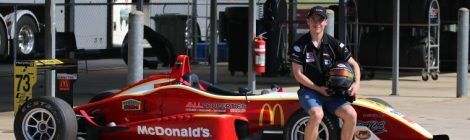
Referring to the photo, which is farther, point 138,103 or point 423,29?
point 423,29

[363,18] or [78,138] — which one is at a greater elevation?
[363,18]

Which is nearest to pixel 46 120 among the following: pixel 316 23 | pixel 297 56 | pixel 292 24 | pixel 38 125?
pixel 38 125

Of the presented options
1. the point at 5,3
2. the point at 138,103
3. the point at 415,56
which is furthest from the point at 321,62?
the point at 5,3

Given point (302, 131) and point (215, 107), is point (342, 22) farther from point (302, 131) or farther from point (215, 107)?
point (302, 131)

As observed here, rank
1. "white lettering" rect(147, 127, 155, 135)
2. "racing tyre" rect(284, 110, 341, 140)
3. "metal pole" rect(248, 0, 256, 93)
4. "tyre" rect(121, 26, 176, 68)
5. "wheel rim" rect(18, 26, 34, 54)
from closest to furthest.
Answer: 1. "racing tyre" rect(284, 110, 341, 140)
2. "white lettering" rect(147, 127, 155, 135)
3. "metal pole" rect(248, 0, 256, 93)
4. "tyre" rect(121, 26, 176, 68)
5. "wheel rim" rect(18, 26, 34, 54)

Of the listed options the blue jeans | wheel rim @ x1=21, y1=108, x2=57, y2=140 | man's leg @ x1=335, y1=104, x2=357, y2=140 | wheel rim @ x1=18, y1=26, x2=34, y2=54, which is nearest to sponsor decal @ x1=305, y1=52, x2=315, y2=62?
the blue jeans

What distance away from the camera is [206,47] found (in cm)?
2956

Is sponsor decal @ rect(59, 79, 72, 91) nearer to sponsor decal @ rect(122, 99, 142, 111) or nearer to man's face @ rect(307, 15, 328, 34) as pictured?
sponsor decal @ rect(122, 99, 142, 111)

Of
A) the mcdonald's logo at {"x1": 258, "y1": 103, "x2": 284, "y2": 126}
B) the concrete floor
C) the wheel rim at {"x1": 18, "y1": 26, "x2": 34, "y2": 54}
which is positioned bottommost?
the concrete floor

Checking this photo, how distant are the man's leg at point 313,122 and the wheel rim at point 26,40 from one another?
17.2 meters

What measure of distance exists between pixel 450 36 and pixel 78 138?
1645cm

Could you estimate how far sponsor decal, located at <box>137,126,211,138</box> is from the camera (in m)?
10.1

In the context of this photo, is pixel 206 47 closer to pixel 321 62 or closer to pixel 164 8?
pixel 164 8

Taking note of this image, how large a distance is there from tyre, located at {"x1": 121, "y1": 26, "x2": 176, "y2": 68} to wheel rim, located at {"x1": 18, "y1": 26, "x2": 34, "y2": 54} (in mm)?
2118
